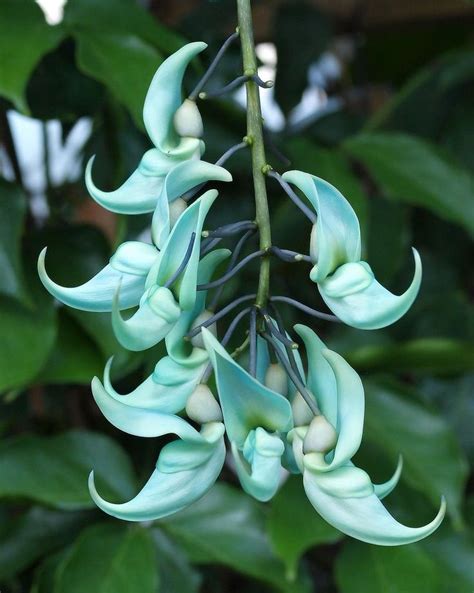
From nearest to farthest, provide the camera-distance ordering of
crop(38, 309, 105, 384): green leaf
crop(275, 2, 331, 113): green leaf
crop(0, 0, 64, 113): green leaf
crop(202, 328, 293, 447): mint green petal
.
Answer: crop(202, 328, 293, 447): mint green petal
crop(0, 0, 64, 113): green leaf
crop(38, 309, 105, 384): green leaf
crop(275, 2, 331, 113): green leaf

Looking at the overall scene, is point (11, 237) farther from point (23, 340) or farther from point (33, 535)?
point (33, 535)

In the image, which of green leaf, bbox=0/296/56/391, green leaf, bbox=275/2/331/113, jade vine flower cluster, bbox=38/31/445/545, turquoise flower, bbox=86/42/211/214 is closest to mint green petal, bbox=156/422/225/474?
jade vine flower cluster, bbox=38/31/445/545

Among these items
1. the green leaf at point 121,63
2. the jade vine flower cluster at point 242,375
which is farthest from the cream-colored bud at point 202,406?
the green leaf at point 121,63

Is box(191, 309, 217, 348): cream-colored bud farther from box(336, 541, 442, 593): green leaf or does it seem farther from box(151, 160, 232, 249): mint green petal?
box(336, 541, 442, 593): green leaf

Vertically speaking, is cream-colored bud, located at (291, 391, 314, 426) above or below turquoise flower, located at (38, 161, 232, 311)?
below

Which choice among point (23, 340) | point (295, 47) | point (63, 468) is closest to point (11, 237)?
point (23, 340)

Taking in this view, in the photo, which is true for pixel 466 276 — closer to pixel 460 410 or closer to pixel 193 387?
pixel 460 410
